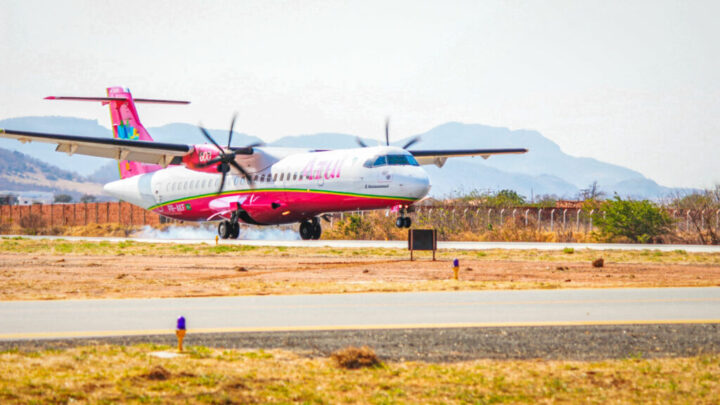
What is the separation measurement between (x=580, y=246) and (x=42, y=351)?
27590mm

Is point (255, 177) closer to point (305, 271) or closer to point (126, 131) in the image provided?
point (126, 131)

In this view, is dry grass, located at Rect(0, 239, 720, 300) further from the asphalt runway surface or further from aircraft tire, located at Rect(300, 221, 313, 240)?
aircraft tire, located at Rect(300, 221, 313, 240)

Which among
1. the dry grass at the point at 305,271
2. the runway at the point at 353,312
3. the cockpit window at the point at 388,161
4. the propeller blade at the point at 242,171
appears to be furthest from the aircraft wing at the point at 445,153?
the runway at the point at 353,312

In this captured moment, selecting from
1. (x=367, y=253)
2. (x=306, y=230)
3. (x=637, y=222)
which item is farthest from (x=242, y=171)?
(x=637, y=222)

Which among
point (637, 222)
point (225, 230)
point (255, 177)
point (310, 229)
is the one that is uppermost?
point (255, 177)

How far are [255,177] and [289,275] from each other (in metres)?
17.0

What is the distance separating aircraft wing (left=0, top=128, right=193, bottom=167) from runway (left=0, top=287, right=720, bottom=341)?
2115 cm

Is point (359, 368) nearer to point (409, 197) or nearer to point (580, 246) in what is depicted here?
point (409, 197)

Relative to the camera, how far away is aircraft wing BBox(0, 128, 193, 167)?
3460 centimetres

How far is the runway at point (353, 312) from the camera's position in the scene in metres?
12.2

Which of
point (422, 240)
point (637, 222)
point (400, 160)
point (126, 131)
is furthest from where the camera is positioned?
point (126, 131)

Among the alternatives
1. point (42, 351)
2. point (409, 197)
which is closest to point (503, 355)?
point (42, 351)

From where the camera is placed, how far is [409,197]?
106 feet

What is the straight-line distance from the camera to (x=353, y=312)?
45.3ft
